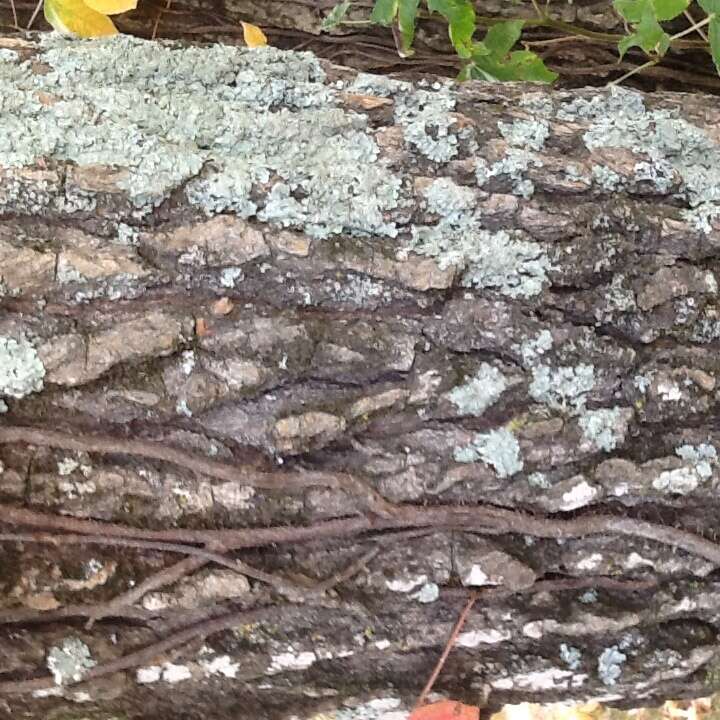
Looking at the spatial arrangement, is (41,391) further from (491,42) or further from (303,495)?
(491,42)

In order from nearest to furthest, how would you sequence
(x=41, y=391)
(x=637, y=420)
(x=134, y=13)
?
(x=41, y=391) < (x=637, y=420) < (x=134, y=13)

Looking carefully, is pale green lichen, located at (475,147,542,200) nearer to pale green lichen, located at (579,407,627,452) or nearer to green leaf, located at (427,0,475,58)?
pale green lichen, located at (579,407,627,452)

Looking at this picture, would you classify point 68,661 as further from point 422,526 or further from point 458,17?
point 458,17

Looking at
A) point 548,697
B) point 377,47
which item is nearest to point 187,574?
point 548,697

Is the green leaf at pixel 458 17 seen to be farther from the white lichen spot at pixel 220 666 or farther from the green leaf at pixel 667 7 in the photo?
the white lichen spot at pixel 220 666

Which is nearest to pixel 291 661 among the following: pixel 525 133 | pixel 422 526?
pixel 422 526

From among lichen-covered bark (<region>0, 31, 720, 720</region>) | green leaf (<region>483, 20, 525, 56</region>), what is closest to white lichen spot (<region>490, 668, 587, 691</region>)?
lichen-covered bark (<region>0, 31, 720, 720</region>)
